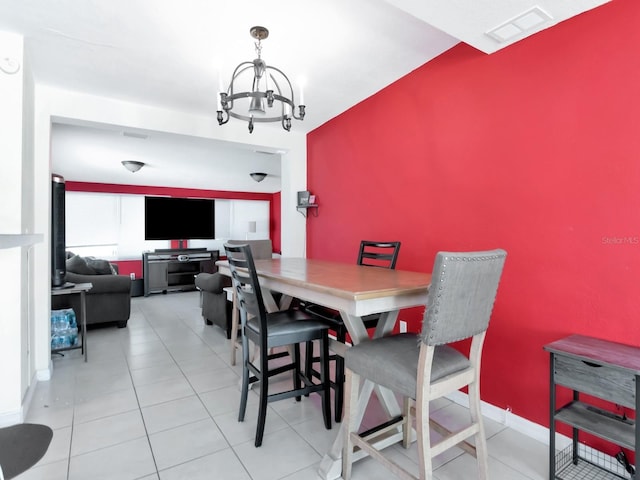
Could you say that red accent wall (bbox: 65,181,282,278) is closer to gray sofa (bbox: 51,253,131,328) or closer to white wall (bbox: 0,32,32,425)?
gray sofa (bbox: 51,253,131,328)

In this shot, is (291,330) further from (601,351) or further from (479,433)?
(601,351)

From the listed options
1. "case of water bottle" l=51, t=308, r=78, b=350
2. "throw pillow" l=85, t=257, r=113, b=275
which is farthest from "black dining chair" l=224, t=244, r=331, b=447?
"throw pillow" l=85, t=257, r=113, b=275

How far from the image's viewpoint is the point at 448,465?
5.50 feet

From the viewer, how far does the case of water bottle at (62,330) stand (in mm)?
3176

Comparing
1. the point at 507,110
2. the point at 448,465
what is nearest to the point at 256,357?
the point at 448,465

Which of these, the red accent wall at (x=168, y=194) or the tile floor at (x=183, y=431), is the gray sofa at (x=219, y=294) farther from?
the red accent wall at (x=168, y=194)

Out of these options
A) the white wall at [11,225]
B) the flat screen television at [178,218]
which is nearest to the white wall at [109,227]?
the flat screen television at [178,218]

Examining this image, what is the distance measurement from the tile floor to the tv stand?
11.1ft

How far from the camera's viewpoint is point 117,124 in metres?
3.07

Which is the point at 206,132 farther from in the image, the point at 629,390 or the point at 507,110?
the point at 629,390

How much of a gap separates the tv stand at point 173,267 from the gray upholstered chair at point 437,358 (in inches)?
229

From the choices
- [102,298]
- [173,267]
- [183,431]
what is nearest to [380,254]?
[183,431]

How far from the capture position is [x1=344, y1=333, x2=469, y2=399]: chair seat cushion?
1.34 metres

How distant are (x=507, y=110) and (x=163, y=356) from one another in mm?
3406
